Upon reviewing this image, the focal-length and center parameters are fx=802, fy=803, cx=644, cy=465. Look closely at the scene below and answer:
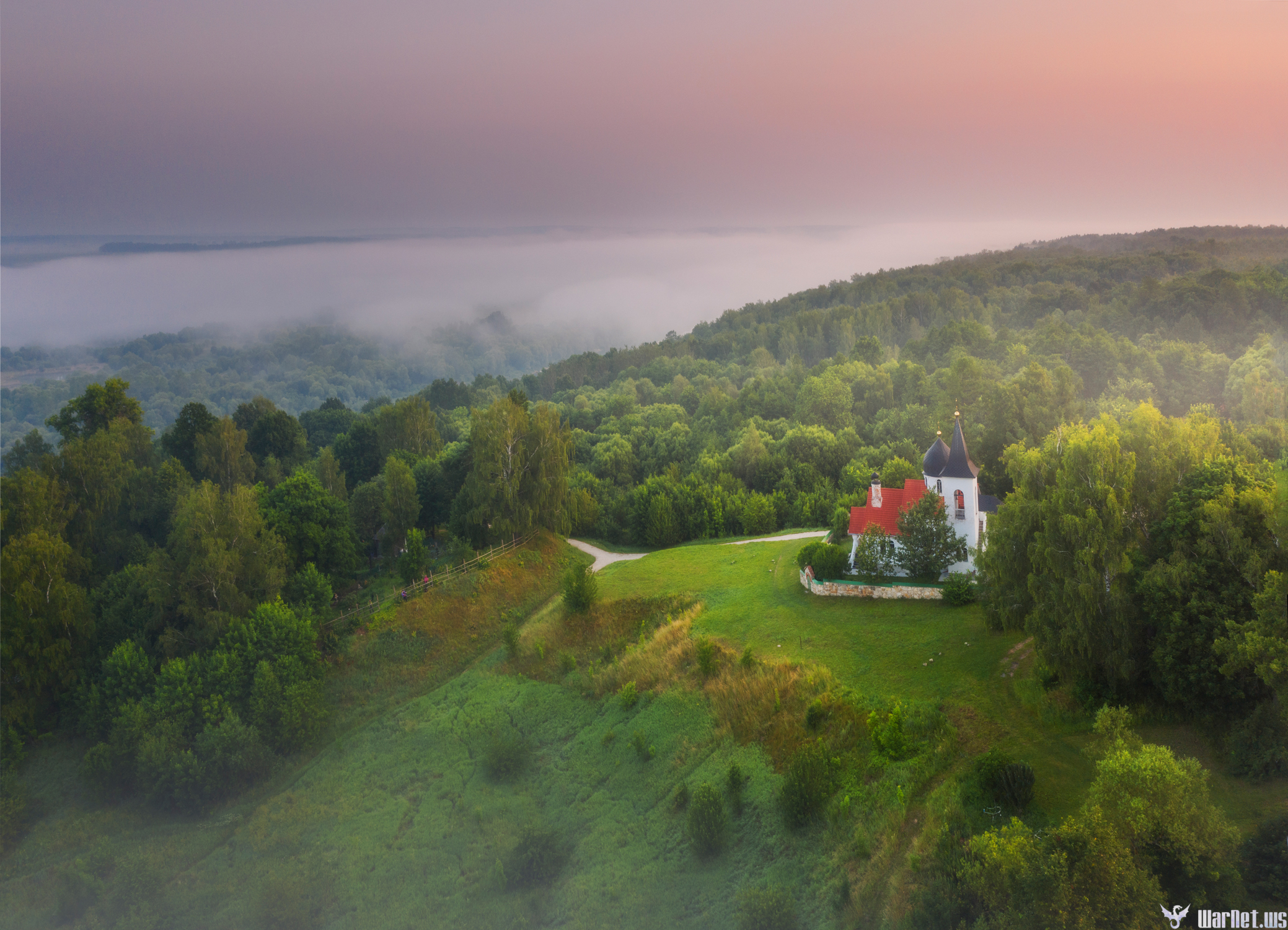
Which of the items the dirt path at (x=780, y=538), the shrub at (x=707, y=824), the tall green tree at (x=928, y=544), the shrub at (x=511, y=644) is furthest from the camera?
the dirt path at (x=780, y=538)

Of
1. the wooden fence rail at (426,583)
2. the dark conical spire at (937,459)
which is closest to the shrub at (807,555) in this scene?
the dark conical spire at (937,459)

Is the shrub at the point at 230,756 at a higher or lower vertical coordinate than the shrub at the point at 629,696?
lower

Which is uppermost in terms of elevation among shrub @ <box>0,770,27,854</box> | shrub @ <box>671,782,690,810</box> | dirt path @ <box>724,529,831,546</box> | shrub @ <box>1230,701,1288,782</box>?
shrub @ <box>1230,701,1288,782</box>

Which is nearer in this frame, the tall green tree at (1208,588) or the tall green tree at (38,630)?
the tall green tree at (1208,588)

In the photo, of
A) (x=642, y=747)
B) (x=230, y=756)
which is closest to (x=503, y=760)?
(x=642, y=747)

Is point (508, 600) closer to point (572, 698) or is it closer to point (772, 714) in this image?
point (572, 698)

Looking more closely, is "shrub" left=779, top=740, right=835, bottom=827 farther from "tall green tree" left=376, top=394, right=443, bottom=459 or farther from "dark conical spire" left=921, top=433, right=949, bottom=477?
"tall green tree" left=376, top=394, right=443, bottom=459

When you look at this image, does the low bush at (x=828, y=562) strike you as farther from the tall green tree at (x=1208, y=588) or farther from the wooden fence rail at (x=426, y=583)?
the wooden fence rail at (x=426, y=583)

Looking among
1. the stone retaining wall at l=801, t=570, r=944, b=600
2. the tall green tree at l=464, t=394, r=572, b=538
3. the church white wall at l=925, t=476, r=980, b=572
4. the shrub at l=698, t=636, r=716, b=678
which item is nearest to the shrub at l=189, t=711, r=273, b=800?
the tall green tree at l=464, t=394, r=572, b=538
